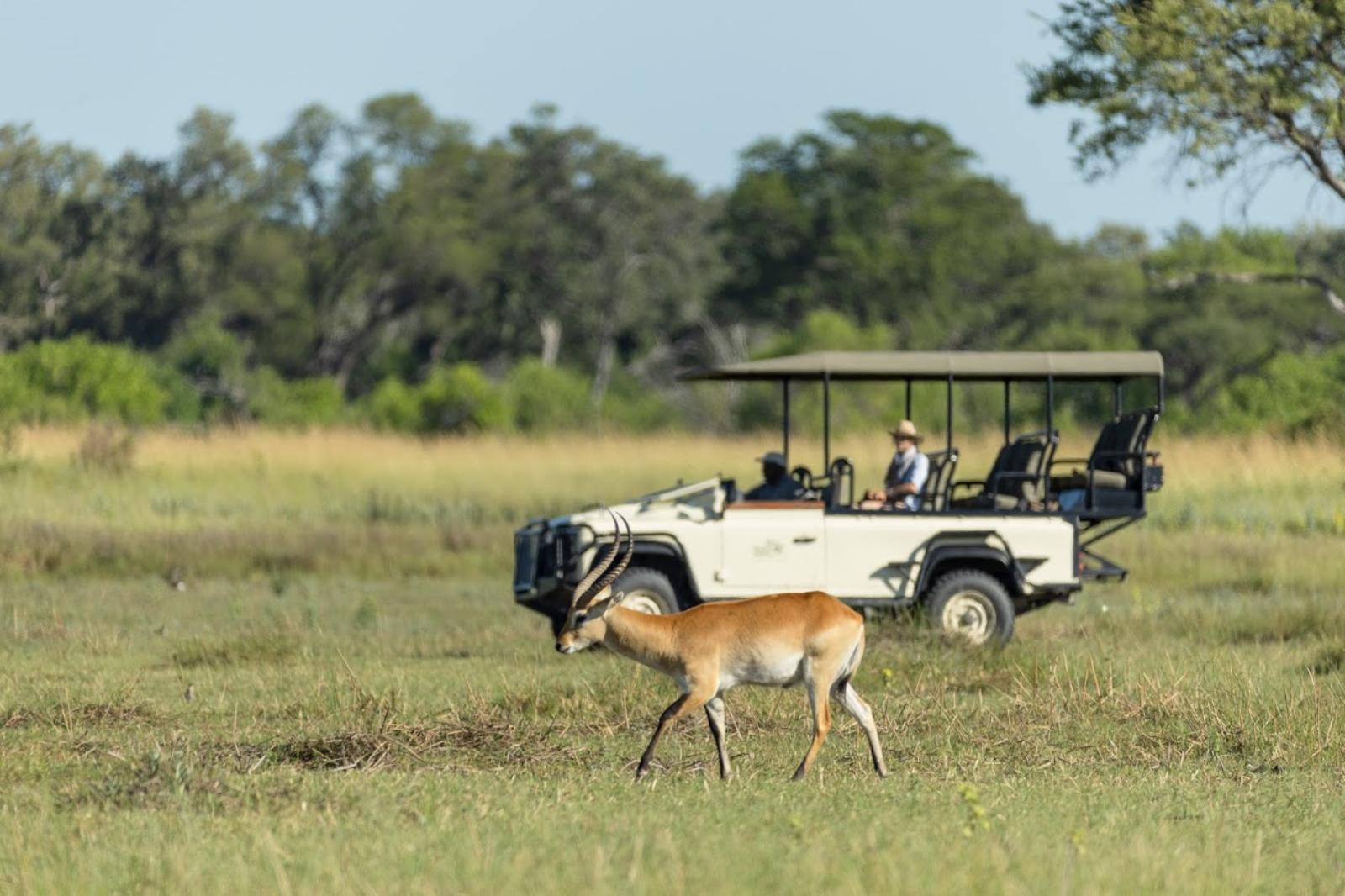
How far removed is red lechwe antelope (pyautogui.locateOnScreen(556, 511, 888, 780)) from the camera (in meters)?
9.48

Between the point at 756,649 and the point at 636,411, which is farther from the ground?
the point at 756,649

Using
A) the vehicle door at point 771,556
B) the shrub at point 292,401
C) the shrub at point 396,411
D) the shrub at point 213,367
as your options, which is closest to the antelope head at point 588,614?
the vehicle door at point 771,556

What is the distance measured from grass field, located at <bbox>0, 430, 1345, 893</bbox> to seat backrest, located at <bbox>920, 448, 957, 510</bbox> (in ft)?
3.42

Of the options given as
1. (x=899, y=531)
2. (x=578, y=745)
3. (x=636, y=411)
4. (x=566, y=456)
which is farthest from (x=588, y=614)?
(x=636, y=411)

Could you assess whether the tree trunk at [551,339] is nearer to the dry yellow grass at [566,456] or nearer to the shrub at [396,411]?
the shrub at [396,411]

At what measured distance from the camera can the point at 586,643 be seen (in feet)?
32.2

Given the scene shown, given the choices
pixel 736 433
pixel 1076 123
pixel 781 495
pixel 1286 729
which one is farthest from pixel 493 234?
pixel 1286 729

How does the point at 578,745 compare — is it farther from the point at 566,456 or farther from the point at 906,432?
the point at 566,456

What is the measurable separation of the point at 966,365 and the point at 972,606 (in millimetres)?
1658

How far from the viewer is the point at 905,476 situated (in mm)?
15820

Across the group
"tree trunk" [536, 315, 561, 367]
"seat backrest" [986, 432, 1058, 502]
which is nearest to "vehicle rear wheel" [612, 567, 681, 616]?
"seat backrest" [986, 432, 1058, 502]

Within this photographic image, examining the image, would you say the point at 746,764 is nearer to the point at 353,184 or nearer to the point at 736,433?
the point at 736,433

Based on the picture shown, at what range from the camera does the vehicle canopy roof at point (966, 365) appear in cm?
1538

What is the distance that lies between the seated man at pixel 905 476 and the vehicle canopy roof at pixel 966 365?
0.45 m
